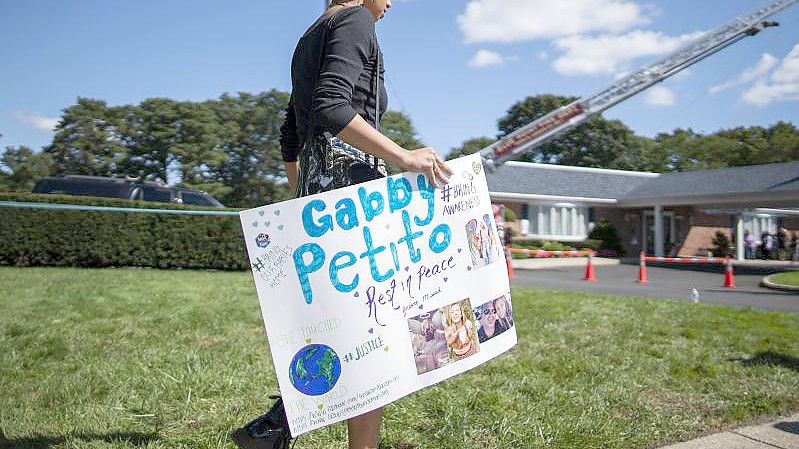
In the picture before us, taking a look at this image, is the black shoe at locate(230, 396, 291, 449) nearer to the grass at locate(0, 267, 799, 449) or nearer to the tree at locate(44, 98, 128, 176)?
the grass at locate(0, 267, 799, 449)

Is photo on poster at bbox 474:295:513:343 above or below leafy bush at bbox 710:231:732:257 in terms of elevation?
above

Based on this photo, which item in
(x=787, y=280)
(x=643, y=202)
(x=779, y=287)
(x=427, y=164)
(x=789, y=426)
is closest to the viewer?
(x=427, y=164)

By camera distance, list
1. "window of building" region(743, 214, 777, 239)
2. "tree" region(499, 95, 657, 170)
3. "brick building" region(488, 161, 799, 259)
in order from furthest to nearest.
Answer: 1. "tree" region(499, 95, 657, 170)
2. "window of building" region(743, 214, 777, 239)
3. "brick building" region(488, 161, 799, 259)

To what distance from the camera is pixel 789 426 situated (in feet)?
10.5

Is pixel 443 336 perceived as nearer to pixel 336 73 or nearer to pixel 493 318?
pixel 493 318

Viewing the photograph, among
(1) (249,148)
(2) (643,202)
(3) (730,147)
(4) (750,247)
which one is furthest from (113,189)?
(3) (730,147)

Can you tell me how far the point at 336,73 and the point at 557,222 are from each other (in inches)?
1204

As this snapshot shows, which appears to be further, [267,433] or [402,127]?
[402,127]

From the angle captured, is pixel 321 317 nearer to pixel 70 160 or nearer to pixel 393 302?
pixel 393 302

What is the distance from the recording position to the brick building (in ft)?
92.1

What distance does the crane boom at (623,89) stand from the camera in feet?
71.3

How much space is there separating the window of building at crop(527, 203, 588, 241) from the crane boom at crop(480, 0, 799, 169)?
9.13 m

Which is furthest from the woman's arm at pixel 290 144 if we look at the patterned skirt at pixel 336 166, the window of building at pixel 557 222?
the window of building at pixel 557 222

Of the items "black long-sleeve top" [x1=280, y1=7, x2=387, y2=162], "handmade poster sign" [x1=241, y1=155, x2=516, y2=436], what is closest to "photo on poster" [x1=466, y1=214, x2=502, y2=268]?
"handmade poster sign" [x1=241, y1=155, x2=516, y2=436]
